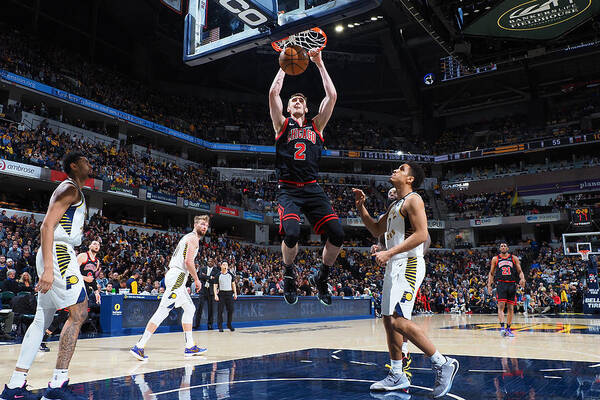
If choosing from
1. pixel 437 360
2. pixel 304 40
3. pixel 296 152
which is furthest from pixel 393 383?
pixel 304 40

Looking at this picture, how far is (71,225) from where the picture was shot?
4449 millimetres

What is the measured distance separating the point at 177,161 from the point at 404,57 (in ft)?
66.7

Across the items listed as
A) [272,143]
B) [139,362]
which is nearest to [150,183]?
[272,143]

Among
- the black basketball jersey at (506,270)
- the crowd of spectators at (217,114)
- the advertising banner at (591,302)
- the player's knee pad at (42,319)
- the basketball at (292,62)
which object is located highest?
the crowd of spectators at (217,114)

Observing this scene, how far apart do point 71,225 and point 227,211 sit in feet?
90.4

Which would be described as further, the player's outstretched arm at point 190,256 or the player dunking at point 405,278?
the player's outstretched arm at point 190,256

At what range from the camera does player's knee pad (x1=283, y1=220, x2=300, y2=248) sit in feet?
18.1

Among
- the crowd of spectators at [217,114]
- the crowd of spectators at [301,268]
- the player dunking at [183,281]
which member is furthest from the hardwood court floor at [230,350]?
the crowd of spectators at [217,114]

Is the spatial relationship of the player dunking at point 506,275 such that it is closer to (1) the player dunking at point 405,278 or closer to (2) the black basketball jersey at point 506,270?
(2) the black basketball jersey at point 506,270

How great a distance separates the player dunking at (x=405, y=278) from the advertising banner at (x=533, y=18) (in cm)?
734

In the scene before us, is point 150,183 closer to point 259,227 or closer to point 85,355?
point 259,227

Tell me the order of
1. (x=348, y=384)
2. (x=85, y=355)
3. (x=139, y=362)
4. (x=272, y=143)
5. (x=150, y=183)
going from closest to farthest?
(x=348, y=384)
(x=139, y=362)
(x=85, y=355)
(x=150, y=183)
(x=272, y=143)

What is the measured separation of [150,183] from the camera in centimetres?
2891

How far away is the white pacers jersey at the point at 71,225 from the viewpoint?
4379mm
